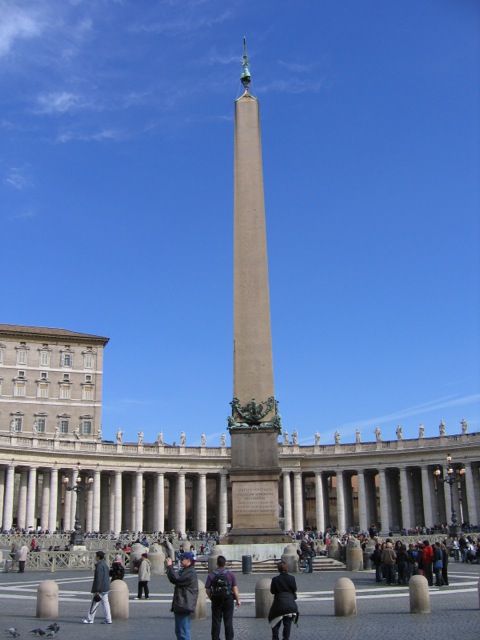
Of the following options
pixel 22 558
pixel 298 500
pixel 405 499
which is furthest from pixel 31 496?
pixel 22 558

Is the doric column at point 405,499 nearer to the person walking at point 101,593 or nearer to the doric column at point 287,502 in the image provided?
the doric column at point 287,502

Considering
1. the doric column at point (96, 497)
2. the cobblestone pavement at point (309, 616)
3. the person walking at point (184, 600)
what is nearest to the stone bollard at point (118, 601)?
the cobblestone pavement at point (309, 616)

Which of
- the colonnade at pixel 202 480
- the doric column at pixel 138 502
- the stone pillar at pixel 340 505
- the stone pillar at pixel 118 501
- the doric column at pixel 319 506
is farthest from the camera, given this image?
the doric column at pixel 319 506

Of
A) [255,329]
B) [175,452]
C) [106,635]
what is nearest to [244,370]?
[255,329]

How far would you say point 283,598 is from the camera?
10.6m

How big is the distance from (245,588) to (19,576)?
12.0 m

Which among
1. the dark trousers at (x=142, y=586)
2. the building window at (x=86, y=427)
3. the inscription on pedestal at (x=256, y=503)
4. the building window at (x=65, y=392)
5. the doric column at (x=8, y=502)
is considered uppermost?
the building window at (x=65, y=392)

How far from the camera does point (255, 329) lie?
26.4 meters

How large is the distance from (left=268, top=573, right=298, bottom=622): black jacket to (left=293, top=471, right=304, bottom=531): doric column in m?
60.9

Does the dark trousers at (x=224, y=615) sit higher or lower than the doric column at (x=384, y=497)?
lower

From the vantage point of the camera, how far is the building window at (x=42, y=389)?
78.3 meters

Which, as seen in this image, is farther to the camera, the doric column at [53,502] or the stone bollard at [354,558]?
the doric column at [53,502]

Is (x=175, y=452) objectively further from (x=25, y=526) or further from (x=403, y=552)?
(x=403, y=552)

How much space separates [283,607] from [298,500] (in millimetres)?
61854
